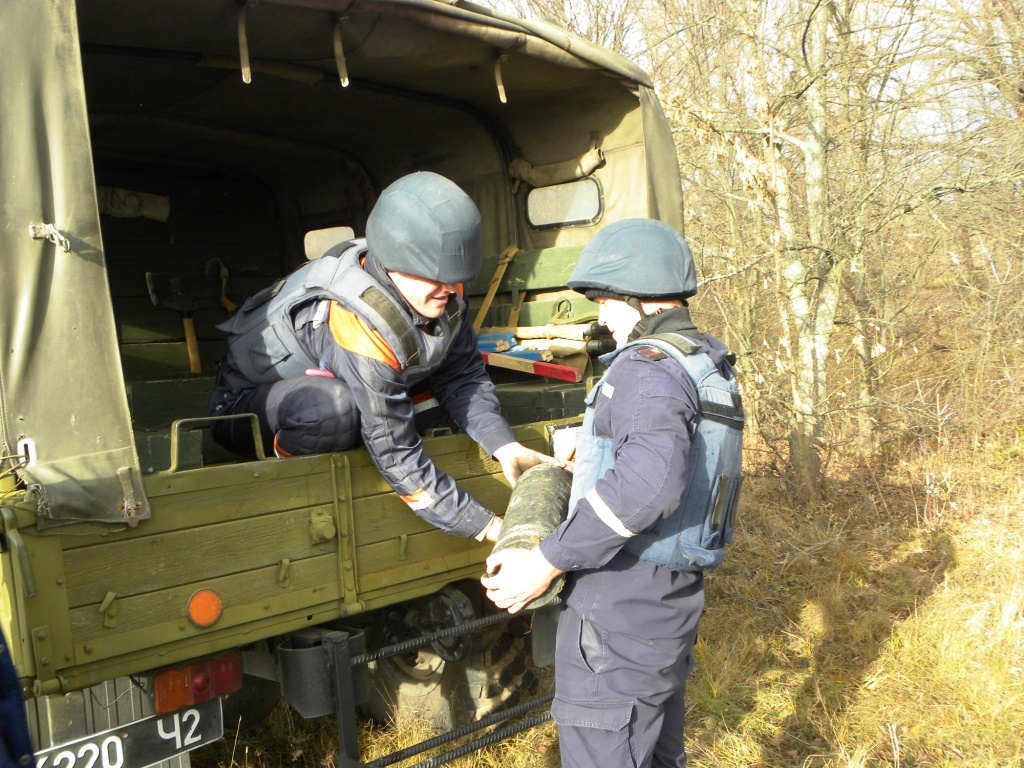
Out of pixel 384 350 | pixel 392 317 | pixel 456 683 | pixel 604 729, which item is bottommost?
pixel 456 683

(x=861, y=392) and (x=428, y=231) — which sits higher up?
(x=428, y=231)

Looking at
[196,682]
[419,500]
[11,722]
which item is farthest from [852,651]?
[11,722]

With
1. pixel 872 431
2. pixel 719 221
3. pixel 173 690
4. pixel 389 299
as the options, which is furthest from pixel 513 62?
pixel 719 221

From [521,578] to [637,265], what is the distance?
2.71 ft

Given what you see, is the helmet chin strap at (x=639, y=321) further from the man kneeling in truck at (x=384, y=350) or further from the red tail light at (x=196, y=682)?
the red tail light at (x=196, y=682)

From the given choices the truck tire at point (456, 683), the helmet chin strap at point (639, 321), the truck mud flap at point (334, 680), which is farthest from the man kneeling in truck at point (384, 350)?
the truck tire at point (456, 683)

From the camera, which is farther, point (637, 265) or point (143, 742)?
point (143, 742)

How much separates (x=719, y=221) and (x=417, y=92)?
5590mm

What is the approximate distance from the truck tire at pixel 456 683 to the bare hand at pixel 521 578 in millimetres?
1515

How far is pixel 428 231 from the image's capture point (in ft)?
9.61

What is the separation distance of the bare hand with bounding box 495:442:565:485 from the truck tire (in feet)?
2.82

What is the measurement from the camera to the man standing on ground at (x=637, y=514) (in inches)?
86.4

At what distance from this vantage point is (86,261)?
243 centimetres

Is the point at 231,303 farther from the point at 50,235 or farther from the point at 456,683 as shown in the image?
the point at 50,235
